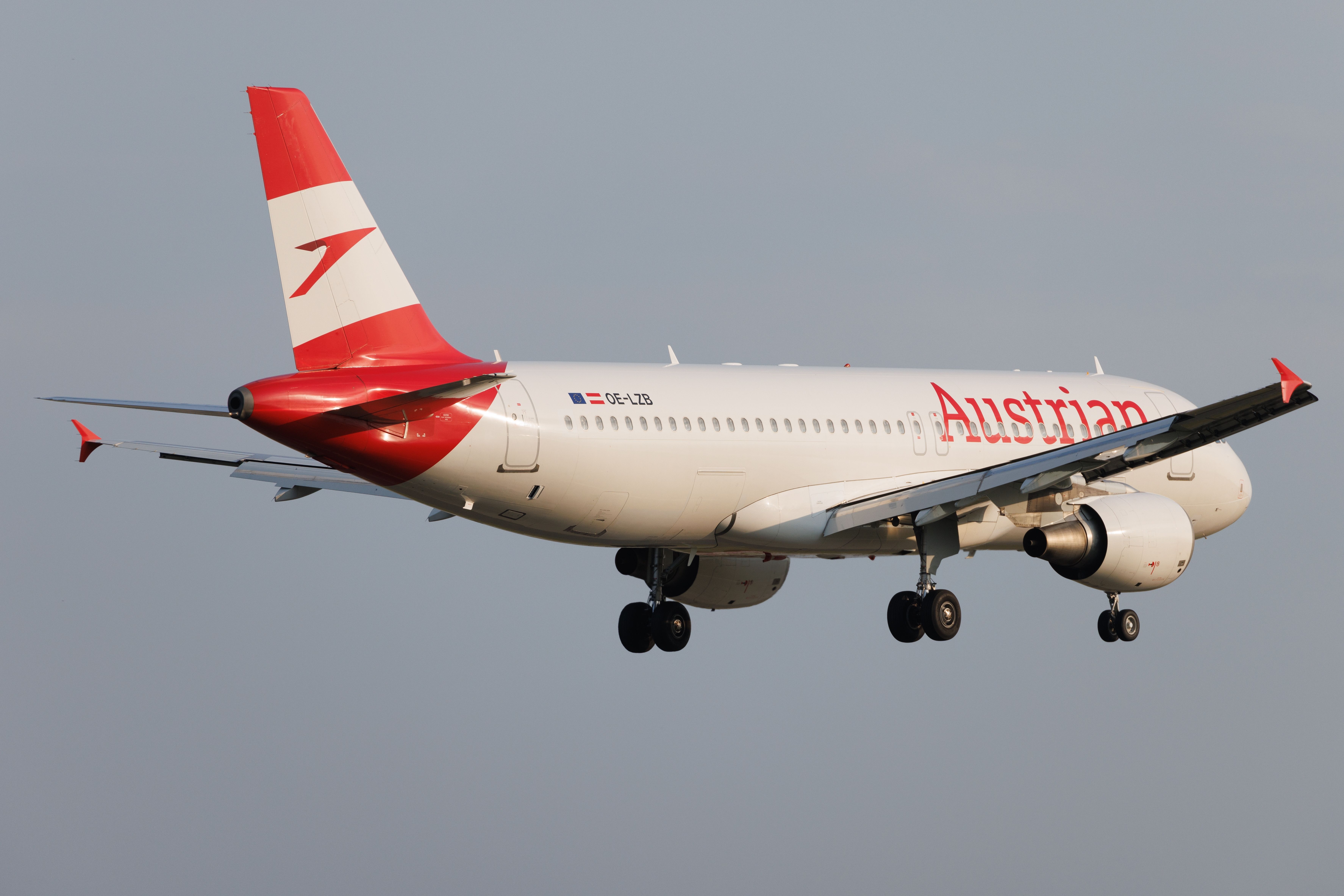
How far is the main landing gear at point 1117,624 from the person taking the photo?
34219mm

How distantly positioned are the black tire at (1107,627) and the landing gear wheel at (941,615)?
484 centimetres

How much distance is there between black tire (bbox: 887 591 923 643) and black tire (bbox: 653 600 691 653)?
4.41 metres

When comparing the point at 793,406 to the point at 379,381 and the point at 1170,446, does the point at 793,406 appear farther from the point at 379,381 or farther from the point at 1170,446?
the point at 379,381

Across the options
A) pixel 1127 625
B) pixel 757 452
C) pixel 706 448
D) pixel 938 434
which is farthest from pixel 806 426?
pixel 1127 625

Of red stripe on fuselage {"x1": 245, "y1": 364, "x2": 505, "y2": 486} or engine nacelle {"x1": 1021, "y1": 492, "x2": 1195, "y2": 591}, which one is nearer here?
red stripe on fuselage {"x1": 245, "y1": 364, "x2": 505, "y2": 486}

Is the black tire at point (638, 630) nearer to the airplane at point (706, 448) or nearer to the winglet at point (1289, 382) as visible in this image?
the airplane at point (706, 448)

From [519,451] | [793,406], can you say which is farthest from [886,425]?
[519,451]

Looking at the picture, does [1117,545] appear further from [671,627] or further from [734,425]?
[671,627]

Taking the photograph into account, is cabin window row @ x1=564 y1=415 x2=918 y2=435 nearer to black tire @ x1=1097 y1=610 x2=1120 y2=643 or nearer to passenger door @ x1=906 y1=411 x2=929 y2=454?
passenger door @ x1=906 y1=411 x2=929 y2=454

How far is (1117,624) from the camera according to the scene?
34219 millimetres

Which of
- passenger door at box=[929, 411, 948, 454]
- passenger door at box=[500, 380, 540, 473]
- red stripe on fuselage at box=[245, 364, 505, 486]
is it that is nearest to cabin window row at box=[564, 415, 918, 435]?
passenger door at box=[929, 411, 948, 454]

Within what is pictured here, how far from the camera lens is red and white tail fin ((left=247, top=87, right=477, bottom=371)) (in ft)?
82.1

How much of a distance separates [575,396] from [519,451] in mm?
1568

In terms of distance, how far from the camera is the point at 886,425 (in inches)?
1259
